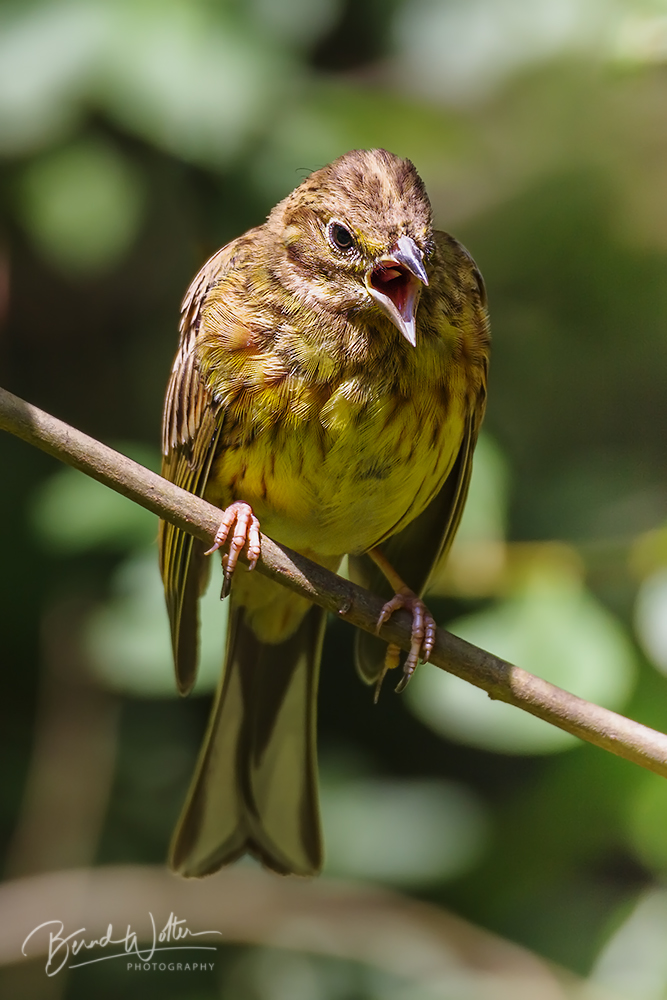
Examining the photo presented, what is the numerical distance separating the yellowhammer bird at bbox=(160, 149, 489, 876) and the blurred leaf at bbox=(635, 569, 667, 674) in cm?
53

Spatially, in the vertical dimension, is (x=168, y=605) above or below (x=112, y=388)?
below

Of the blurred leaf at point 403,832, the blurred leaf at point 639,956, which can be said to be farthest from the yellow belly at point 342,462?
the blurred leaf at point 639,956

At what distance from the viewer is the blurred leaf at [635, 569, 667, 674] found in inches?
118

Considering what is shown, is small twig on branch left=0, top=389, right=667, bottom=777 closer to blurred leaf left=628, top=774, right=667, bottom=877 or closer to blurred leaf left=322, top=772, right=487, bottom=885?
blurred leaf left=628, top=774, right=667, bottom=877

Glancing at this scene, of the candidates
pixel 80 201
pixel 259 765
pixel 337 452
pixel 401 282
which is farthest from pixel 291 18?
pixel 259 765

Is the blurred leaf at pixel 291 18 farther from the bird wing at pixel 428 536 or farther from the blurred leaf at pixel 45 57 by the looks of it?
the bird wing at pixel 428 536

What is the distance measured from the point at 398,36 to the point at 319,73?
0.35m

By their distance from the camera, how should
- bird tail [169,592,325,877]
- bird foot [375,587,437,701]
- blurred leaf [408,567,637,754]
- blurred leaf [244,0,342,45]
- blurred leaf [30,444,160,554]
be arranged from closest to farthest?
bird foot [375,587,437,701], blurred leaf [408,567,637,754], bird tail [169,592,325,877], blurred leaf [30,444,160,554], blurred leaf [244,0,342,45]

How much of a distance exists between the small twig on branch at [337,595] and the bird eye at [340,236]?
738 mm

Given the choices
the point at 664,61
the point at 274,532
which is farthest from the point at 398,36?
the point at 274,532

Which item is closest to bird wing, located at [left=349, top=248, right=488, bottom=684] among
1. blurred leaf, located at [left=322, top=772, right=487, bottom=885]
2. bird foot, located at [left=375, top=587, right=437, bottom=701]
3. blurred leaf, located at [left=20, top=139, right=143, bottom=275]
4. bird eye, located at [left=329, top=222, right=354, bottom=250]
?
bird foot, located at [left=375, top=587, right=437, bottom=701]

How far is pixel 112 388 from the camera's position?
467cm

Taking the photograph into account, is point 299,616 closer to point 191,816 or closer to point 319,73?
point 191,816

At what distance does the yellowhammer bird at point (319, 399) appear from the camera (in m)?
2.82
